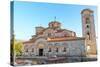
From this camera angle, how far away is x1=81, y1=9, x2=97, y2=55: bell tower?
2666mm

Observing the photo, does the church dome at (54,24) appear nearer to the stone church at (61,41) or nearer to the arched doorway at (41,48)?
the stone church at (61,41)

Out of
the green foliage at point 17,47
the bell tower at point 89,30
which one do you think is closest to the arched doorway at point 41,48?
the green foliage at point 17,47

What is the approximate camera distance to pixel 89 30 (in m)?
2.69

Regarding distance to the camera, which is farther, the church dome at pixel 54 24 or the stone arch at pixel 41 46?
the church dome at pixel 54 24

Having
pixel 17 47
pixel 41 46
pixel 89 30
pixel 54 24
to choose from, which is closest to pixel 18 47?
pixel 17 47

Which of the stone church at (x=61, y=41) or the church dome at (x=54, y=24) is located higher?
the church dome at (x=54, y=24)

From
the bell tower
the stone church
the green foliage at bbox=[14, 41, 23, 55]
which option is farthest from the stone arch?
the bell tower

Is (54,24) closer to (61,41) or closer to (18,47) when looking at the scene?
(61,41)

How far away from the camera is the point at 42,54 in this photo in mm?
2473

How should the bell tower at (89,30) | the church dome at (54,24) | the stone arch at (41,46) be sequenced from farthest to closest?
the bell tower at (89,30) → the church dome at (54,24) → the stone arch at (41,46)

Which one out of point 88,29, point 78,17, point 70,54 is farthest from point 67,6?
point 70,54

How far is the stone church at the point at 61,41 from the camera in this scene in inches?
96.4

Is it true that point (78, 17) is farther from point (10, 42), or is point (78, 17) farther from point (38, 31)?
point (10, 42)

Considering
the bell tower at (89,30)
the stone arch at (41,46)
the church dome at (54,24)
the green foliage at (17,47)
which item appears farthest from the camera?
the bell tower at (89,30)
